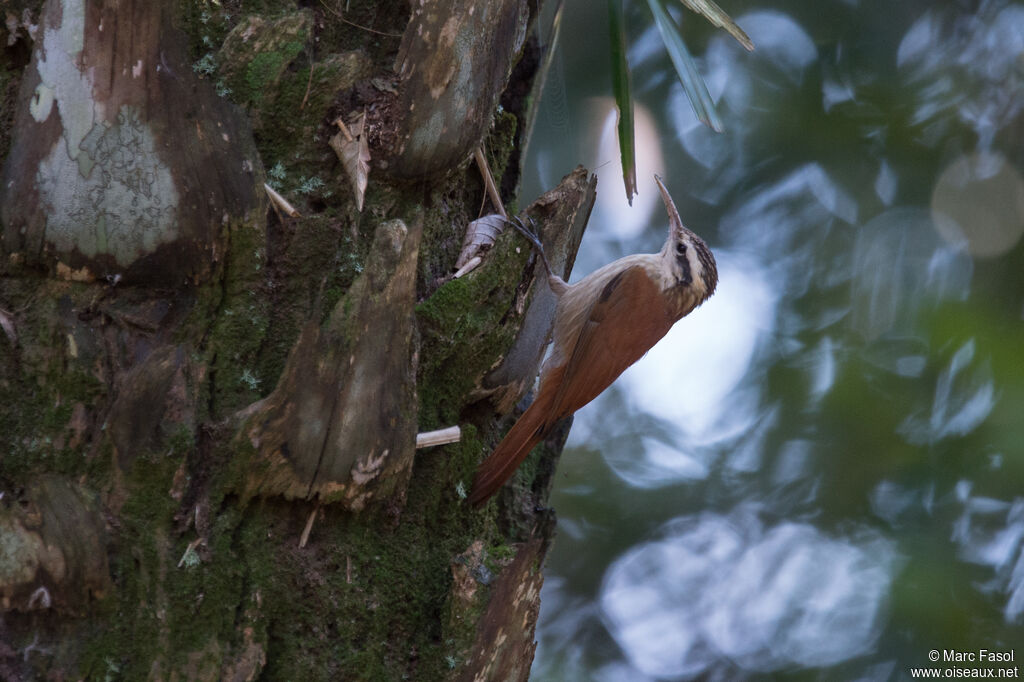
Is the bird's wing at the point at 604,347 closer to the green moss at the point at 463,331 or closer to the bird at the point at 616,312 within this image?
the bird at the point at 616,312

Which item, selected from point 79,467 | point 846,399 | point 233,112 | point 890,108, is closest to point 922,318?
point 846,399

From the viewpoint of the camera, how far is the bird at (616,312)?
2.92m

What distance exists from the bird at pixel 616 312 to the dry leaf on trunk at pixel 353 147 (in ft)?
→ 2.64

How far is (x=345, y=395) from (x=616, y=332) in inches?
74.4

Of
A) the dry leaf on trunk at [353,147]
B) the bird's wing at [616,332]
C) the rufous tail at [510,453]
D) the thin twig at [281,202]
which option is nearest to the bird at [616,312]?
the bird's wing at [616,332]

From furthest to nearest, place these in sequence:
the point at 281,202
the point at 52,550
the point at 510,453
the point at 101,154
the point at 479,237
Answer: the point at 479,237, the point at 510,453, the point at 281,202, the point at 101,154, the point at 52,550

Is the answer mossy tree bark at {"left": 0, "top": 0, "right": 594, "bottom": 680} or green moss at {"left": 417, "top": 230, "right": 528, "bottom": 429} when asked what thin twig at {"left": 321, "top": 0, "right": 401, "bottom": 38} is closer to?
mossy tree bark at {"left": 0, "top": 0, "right": 594, "bottom": 680}

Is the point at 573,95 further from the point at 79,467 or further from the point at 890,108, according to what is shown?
the point at 79,467

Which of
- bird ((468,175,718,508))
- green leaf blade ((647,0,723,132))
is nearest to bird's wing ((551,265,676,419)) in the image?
bird ((468,175,718,508))

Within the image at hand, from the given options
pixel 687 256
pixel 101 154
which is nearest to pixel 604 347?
pixel 687 256

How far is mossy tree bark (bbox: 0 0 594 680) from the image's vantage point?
4.78ft

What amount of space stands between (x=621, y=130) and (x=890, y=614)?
2832mm

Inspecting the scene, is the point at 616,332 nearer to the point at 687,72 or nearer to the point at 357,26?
the point at 687,72

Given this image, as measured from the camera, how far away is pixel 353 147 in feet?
5.89
